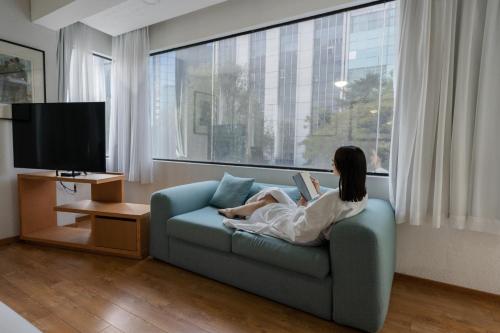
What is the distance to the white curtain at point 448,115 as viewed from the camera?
74.9 inches

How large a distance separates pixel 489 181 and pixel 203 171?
105 inches

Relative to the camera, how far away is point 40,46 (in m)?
3.15

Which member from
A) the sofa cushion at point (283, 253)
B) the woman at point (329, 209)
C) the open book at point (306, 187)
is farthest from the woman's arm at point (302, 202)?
the sofa cushion at point (283, 253)

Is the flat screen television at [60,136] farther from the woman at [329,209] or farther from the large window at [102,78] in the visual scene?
the woman at [329,209]

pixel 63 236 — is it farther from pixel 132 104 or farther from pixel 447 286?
pixel 447 286

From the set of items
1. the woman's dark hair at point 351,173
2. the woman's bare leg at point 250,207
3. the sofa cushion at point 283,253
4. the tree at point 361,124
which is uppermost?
the tree at point 361,124

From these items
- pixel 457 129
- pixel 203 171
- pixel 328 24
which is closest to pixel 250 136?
pixel 203 171

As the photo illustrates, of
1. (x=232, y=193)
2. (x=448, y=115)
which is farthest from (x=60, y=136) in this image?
(x=448, y=115)

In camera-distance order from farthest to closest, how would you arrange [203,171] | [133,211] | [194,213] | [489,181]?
[203,171]
[133,211]
[194,213]
[489,181]

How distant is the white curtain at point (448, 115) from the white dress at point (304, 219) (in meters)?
0.59

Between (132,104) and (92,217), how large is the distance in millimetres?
1667

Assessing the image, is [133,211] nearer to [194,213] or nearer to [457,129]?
[194,213]

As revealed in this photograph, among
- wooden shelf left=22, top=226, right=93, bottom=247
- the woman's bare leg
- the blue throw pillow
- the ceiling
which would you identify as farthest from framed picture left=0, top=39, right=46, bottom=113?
the woman's bare leg

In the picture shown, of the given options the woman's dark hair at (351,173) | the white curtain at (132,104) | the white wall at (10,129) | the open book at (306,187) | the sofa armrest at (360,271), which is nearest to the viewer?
the sofa armrest at (360,271)
